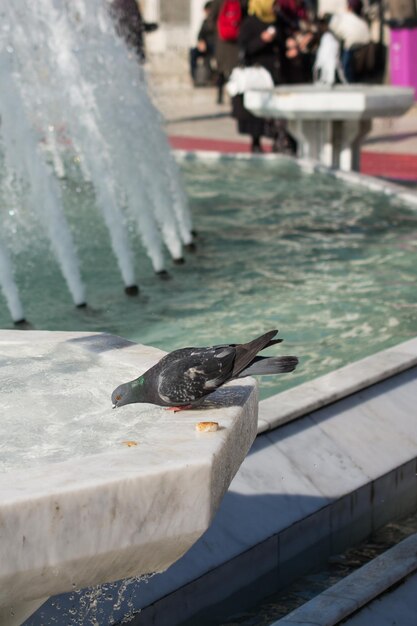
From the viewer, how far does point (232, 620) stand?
3754 millimetres

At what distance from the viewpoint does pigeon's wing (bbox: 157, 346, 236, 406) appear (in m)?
2.66

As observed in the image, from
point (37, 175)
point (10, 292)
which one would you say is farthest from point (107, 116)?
point (10, 292)

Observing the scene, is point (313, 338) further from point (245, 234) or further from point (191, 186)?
point (191, 186)

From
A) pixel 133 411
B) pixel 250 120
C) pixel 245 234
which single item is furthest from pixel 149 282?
pixel 250 120

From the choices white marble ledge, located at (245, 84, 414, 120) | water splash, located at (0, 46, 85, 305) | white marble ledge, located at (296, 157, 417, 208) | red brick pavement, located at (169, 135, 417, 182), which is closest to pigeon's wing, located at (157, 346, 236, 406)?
water splash, located at (0, 46, 85, 305)

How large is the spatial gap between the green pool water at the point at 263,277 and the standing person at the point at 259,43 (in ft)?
8.01

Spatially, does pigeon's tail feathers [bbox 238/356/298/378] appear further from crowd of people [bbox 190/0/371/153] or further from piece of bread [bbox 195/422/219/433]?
crowd of people [bbox 190/0/371/153]

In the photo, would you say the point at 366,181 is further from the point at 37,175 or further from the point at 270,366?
the point at 270,366

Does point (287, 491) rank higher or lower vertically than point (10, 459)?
lower

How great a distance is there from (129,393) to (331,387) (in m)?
1.99

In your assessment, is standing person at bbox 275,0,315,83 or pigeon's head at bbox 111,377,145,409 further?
standing person at bbox 275,0,315,83

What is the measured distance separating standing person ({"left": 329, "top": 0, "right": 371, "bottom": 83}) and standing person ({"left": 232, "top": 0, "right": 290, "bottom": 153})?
3.37 meters

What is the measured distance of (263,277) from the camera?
7414mm

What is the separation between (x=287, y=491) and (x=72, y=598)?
3.06 ft
